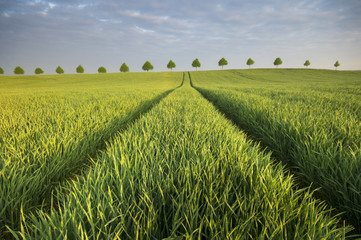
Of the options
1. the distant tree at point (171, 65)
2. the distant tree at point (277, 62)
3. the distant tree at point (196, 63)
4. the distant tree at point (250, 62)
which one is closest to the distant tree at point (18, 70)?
the distant tree at point (171, 65)

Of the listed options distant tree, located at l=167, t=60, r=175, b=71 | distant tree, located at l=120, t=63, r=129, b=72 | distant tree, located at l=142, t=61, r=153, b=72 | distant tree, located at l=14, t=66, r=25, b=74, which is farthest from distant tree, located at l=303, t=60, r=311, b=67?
distant tree, located at l=14, t=66, r=25, b=74

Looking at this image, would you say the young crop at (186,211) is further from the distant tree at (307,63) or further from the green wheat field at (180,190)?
the distant tree at (307,63)

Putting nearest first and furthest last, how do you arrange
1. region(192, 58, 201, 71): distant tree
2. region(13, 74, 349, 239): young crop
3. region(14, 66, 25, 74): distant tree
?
region(13, 74, 349, 239): young crop → region(14, 66, 25, 74): distant tree → region(192, 58, 201, 71): distant tree

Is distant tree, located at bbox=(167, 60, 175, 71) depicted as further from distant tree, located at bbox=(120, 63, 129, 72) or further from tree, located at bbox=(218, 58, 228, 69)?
tree, located at bbox=(218, 58, 228, 69)

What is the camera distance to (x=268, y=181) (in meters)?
1.25

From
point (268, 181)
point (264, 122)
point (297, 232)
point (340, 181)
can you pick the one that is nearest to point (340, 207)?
point (340, 181)

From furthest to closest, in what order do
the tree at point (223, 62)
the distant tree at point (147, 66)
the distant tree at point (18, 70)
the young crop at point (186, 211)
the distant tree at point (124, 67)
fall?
the distant tree at point (124, 67), the tree at point (223, 62), the distant tree at point (147, 66), the distant tree at point (18, 70), the young crop at point (186, 211)

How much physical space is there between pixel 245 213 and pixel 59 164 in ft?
7.56

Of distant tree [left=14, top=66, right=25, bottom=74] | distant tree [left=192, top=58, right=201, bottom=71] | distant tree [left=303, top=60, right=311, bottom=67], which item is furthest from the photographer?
distant tree [left=192, top=58, right=201, bottom=71]

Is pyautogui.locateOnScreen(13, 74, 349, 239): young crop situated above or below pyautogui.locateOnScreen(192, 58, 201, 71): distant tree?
→ below

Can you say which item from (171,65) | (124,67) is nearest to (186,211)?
(171,65)

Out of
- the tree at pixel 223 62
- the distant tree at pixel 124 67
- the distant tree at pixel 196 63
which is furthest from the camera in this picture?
the distant tree at pixel 196 63

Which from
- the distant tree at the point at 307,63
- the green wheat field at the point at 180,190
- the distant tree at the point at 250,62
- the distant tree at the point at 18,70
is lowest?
the green wheat field at the point at 180,190

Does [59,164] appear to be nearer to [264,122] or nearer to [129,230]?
[129,230]
